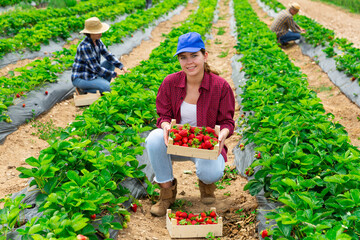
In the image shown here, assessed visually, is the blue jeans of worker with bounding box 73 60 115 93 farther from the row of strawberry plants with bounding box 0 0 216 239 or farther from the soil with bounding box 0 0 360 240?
the row of strawberry plants with bounding box 0 0 216 239

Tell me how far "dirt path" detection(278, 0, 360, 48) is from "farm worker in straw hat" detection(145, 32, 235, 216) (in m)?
10.5

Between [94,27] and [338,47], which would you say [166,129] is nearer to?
[94,27]

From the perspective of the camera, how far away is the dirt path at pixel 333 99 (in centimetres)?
567

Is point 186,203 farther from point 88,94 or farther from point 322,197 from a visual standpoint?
point 88,94

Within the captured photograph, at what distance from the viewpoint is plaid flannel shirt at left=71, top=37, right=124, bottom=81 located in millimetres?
5945

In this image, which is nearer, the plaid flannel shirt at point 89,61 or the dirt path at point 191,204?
the dirt path at point 191,204

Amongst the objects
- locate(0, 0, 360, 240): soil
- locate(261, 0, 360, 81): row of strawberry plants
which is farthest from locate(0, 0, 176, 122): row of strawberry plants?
locate(261, 0, 360, 81): row of strawberry plants

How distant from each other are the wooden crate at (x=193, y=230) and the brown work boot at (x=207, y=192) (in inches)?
21.6

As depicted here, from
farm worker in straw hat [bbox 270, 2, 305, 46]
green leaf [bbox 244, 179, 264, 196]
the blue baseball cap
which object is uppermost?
the blue baseball cap

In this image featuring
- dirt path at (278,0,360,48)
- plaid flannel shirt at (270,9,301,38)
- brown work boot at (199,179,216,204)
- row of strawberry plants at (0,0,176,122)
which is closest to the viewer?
brown work boot at (199,179,216,204)

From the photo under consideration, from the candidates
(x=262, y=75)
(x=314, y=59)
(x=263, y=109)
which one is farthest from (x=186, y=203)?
(x=314, y=59)

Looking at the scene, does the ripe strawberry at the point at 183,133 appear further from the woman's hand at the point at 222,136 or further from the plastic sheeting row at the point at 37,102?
the plastic sheeting row at the point at 37,102

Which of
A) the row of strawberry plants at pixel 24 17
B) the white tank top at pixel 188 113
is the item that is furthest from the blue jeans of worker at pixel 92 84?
the row of strawberry plants at pixel 24 17

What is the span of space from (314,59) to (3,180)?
8029 mm
